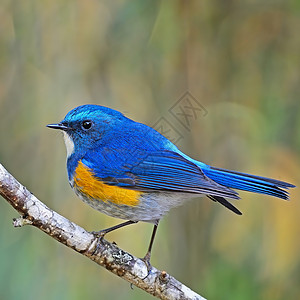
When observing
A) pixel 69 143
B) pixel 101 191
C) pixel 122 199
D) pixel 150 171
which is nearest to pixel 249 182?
pixel 150 171

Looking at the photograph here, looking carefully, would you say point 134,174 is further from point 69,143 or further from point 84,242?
point 84,242

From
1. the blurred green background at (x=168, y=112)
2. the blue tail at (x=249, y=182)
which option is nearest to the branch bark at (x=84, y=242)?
the blue tail at (x=249, y=182)

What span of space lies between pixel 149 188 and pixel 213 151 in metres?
1.51

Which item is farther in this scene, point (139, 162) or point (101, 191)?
point (139, 162)

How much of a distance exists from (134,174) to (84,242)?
72 centimetres

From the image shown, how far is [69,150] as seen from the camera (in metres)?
3.87

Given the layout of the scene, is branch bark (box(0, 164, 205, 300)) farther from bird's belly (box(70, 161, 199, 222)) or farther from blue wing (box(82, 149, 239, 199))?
blue wing (box(82, 149, 239, 199))

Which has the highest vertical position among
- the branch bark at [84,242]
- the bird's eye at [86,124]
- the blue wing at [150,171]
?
the bird's eye at [86,124]

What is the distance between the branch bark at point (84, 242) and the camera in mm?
2787

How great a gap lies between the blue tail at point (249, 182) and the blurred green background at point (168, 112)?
0.97 metres

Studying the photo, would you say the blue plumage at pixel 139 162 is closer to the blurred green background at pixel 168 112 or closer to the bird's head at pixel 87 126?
the bird's head at pixel 87 126

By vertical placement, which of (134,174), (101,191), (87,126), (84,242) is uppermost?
(87,126)

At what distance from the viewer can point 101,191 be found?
11.4 ft

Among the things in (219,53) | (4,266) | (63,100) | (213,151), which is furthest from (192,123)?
(4,266)
